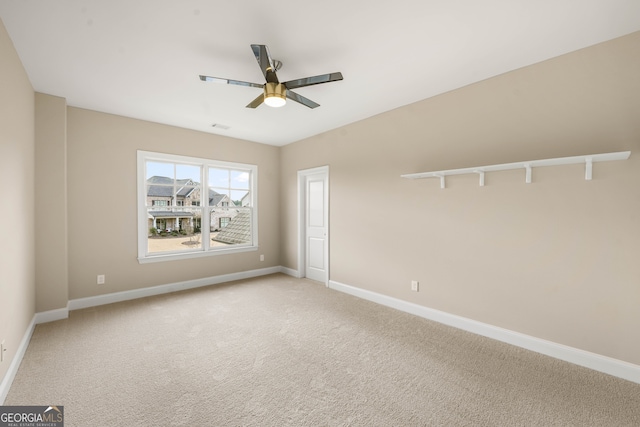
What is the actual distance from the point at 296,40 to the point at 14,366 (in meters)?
3.57

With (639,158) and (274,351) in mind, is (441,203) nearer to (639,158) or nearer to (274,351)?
(639,158)

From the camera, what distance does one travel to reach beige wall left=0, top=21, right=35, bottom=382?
201 centimetres

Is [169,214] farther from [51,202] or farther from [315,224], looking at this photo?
[315,224]

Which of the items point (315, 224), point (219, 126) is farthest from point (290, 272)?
point (219, 126)

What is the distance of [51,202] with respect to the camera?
3219 mm

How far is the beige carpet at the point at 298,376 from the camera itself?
178 centimetres

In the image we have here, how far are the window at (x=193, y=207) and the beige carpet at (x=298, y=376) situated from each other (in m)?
1.37

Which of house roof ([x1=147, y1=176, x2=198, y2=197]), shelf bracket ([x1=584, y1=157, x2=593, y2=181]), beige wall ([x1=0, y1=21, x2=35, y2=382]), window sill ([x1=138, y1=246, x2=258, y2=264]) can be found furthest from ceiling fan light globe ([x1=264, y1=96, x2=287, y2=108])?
window sill ([x1=138, y1=246, x2=258, y2=264])

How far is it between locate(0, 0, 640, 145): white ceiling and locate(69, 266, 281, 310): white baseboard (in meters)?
2.70

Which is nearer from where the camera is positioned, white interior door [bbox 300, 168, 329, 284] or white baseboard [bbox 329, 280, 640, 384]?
white baseboard [bbox 329, 280, 640, 384]

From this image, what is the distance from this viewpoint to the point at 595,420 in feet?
5.70

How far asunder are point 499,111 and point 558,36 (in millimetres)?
728

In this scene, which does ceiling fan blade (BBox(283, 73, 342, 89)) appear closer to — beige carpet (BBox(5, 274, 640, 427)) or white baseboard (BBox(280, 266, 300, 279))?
beige carpet (BBox(5, 274, 640, 427))

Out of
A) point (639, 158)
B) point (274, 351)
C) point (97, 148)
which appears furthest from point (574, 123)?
point (97, 148)
